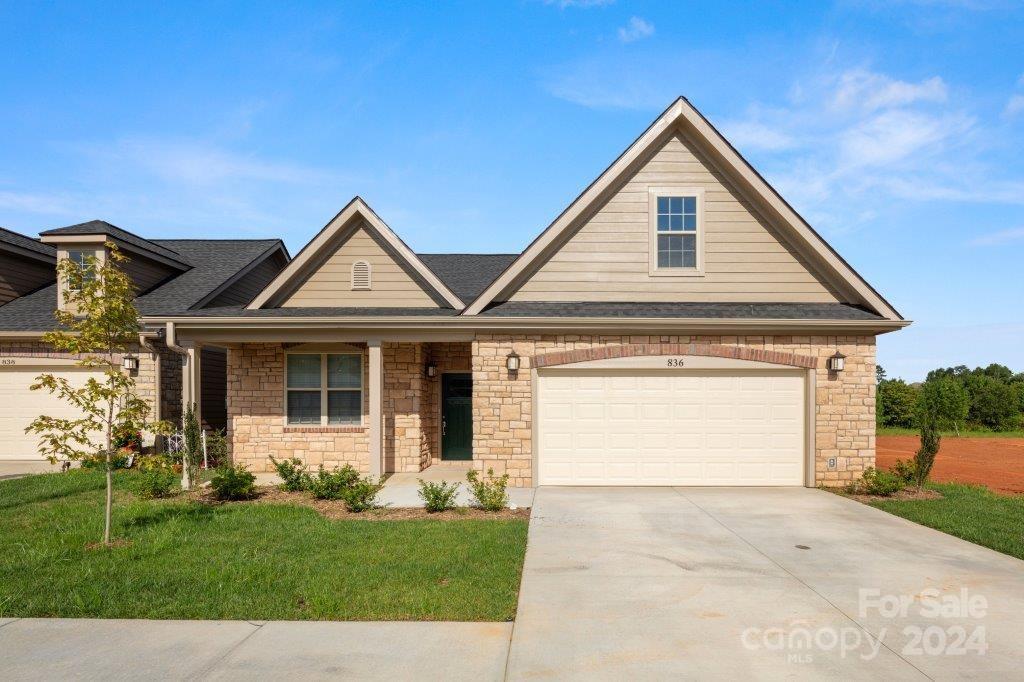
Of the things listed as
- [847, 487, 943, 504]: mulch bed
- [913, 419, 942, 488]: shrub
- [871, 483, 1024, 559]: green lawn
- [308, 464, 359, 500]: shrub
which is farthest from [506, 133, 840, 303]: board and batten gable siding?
[308, 464, 359, 500]: shrub

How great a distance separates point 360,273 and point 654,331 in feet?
21.2

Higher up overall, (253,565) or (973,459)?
(253,565)

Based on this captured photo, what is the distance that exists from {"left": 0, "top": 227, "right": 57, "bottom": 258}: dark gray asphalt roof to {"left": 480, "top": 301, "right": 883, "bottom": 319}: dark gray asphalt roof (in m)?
13.9

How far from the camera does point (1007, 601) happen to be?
17.9ft

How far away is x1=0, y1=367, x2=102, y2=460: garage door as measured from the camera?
14.3 metres

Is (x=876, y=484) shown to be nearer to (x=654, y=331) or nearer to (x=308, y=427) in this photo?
(x=654, y=331)

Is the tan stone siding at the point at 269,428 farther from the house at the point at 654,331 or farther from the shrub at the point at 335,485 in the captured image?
the shrub at the point at 335,485

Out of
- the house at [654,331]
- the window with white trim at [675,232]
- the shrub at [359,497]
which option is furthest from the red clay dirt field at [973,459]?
the shrub at [359,497]

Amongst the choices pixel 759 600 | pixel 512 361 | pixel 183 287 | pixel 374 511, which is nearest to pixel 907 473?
pixel 759 600

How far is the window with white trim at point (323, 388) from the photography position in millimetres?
13336

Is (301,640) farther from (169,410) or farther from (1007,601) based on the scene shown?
(169,410)

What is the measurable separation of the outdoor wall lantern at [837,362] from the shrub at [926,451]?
1.81 metres

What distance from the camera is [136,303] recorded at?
579 inches

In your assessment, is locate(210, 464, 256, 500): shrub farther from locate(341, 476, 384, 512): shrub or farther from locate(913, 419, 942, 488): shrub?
locate(913, 419, 942, 488): shrub
